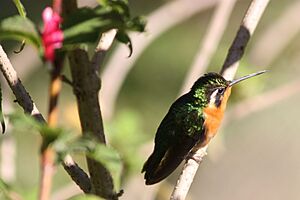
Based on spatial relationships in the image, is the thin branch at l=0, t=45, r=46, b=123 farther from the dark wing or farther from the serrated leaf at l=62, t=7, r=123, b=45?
the dark wing

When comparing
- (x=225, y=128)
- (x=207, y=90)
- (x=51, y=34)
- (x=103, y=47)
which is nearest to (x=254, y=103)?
(x=207, y=90)

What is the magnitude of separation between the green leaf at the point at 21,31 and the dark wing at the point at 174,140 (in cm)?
126

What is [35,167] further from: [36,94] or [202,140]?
[202,140]

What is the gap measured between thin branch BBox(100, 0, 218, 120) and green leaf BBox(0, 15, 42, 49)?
5.27 feet

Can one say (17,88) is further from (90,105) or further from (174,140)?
(174,140)

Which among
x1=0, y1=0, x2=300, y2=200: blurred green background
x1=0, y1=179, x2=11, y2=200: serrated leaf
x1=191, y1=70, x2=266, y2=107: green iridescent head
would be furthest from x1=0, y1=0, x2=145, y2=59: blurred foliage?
x1=0, y1=0, x2=300, y2=200: blurred green background

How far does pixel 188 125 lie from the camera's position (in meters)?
2.66

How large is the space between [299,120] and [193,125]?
241 inches

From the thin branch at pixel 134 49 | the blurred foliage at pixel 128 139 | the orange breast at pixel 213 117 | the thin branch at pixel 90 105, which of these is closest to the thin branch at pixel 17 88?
the thin branch at pixel 90 105

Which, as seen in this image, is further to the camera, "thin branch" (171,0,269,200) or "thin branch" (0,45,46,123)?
"thin branch" (171,0,269,200)

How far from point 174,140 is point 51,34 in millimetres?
1522

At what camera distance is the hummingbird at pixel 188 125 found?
2.27 m

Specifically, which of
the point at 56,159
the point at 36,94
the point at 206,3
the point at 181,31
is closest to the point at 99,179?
the point at 56,159

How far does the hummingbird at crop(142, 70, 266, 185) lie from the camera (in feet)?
7.45
